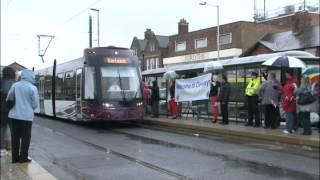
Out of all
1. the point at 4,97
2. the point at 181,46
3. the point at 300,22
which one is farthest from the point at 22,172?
the point at 181,46

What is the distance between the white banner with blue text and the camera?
70.2 feet

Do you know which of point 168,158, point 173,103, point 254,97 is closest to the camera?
point 168,158

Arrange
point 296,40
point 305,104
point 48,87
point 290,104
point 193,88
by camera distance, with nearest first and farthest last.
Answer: point 305,104 → point 290,104 → point 193,88 → point 48,87 → point 296,40

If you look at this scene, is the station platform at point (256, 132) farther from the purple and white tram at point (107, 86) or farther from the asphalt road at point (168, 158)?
the purple and white tram at point (107, 86)

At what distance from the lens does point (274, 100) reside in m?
16.4

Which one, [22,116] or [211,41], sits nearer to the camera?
[22,116]

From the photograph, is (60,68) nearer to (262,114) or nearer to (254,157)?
(262,114)

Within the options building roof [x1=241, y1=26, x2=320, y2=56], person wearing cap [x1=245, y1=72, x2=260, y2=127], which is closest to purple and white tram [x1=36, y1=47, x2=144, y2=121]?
person wearing cap [x1=245, y1=72, x2=260, y2=127]

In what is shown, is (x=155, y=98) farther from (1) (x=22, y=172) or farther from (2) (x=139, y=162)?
(1) (x=22, y=172)

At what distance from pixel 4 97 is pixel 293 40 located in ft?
154

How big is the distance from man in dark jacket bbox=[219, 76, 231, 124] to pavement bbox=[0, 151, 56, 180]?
33.5ft

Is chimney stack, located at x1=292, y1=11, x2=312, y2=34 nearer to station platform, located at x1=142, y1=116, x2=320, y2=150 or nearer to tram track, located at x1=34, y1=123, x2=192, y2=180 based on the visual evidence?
station platform, located at x1=142, y1=116, x2=320, y2=150

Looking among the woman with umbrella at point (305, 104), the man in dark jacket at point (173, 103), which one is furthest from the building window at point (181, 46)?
the woman with umbrella at point (305, 104)

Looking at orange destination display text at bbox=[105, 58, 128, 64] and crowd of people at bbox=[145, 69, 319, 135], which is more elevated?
orange destination display text at bbox=[105, 58, 128, 64]
